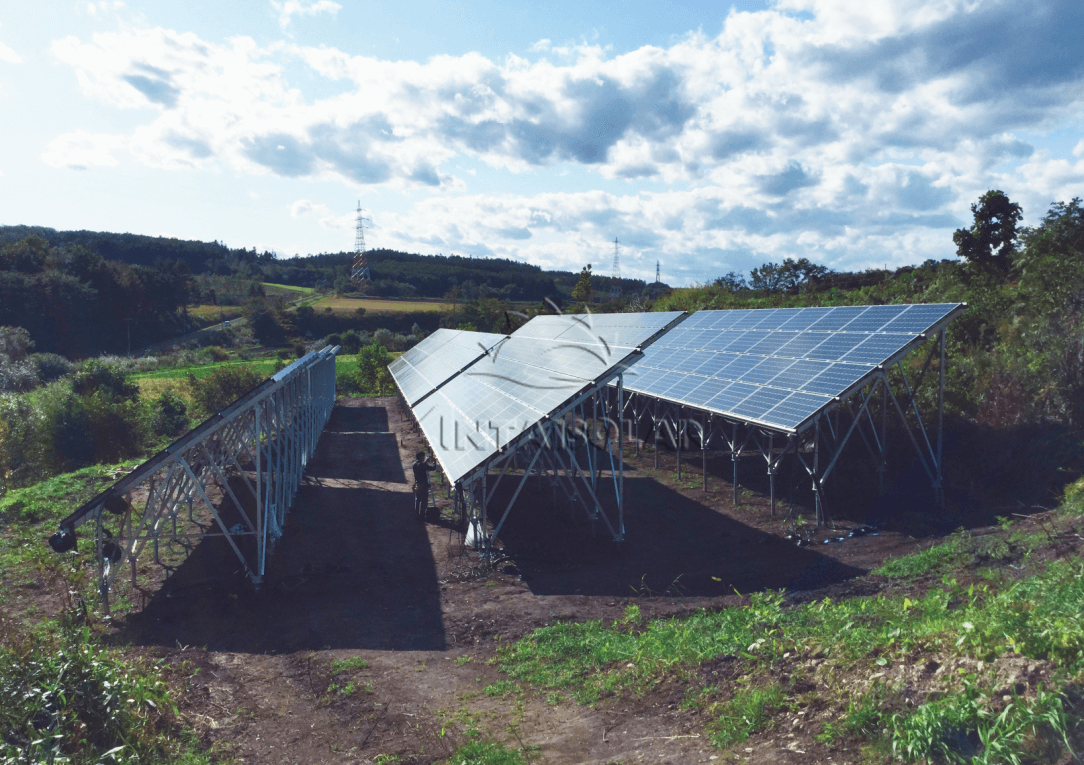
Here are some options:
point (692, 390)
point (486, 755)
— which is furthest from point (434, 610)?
point (692, 390)

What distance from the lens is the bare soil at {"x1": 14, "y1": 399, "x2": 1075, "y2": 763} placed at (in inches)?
260

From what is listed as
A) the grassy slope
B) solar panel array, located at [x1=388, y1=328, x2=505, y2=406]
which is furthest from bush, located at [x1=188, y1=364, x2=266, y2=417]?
the grassy slope

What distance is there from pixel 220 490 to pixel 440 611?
11626mm

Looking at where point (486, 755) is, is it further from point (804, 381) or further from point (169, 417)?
point (169, 417)

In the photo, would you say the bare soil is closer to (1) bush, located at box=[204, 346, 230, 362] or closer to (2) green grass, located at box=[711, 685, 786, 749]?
(2) green grass, located at box=[711, 685, 786, 749]

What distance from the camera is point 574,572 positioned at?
1238 centimetres

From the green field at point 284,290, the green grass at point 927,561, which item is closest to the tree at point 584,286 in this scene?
the green grass at point 927,561

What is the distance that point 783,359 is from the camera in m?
17.5

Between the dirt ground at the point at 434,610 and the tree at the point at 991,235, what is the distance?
2225 cm

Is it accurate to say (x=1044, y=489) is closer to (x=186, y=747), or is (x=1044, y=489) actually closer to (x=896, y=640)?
(x=896, y=640)

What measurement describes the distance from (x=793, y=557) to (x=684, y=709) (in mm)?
6848

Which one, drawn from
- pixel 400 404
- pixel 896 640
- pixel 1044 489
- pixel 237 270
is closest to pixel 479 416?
pixel 896 640

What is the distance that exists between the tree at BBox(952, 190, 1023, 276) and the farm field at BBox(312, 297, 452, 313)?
229 feet

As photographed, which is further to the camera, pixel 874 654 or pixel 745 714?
pixel 874 654
